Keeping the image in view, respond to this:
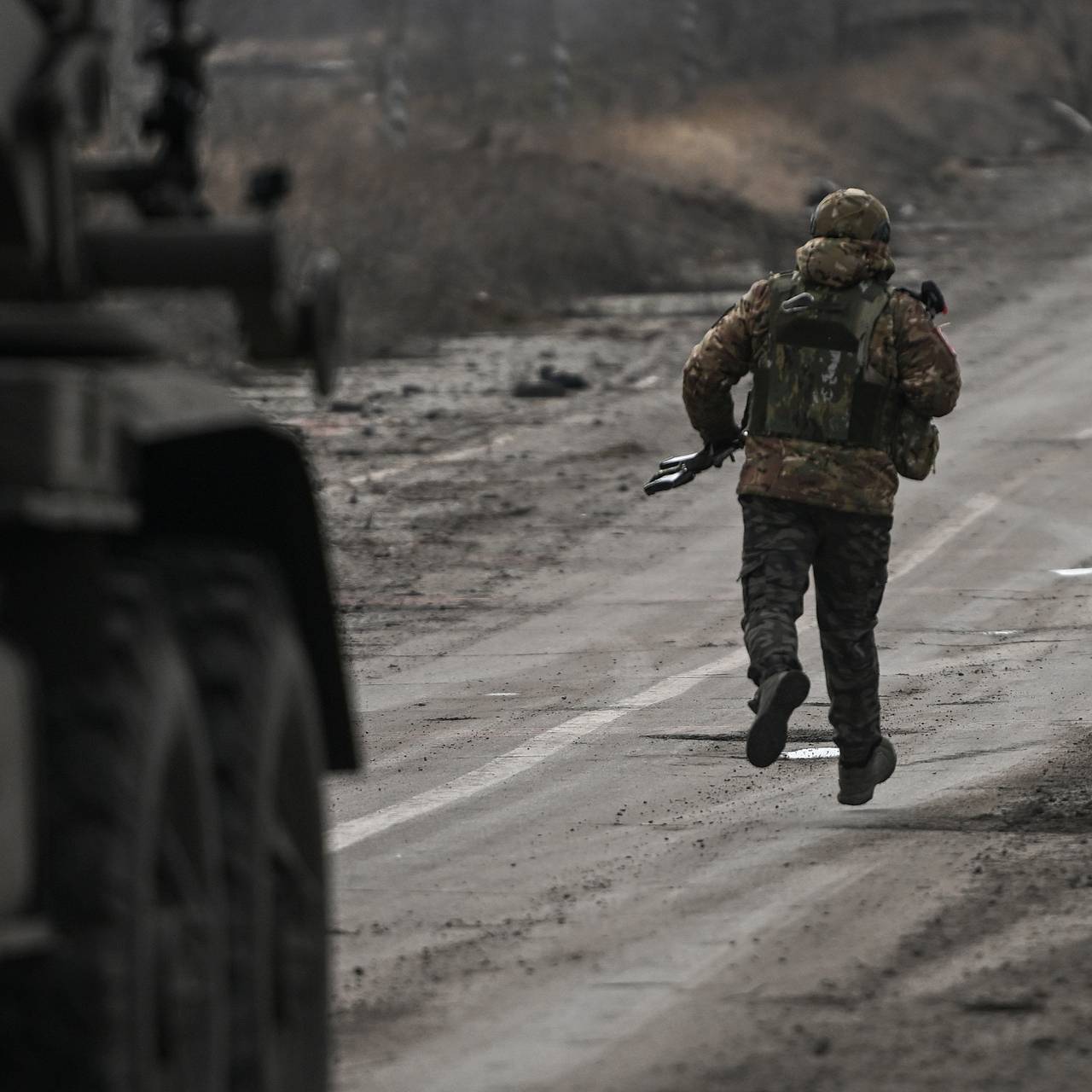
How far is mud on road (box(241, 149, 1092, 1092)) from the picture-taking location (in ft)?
17.3

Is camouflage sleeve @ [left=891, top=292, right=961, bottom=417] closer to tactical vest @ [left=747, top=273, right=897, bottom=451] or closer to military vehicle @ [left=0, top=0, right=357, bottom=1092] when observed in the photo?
tactical vest @ [left=747, top=273, right=897, bottom=451]

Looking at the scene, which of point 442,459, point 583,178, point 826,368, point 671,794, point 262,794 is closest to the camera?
point 262,794

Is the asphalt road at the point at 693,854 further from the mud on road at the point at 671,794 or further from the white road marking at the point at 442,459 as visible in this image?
the white road marking at the point at 442,459

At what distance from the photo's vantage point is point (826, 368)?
26.4ft

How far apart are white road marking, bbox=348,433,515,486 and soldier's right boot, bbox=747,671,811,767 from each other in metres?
9.42

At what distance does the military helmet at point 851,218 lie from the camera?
8039mm

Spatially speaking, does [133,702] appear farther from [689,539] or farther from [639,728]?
[689,539]

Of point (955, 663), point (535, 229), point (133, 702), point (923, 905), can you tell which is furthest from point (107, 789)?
point (535, 229)

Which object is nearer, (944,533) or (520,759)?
(520,759)

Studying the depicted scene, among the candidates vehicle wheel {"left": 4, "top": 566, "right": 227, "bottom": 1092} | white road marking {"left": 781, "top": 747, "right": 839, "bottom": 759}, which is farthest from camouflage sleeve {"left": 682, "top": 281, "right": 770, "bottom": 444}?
vehicle wheel {"left": 4, "top": 566, "right": 227, "bottom": 1092}

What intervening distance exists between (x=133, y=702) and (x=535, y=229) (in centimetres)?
2501

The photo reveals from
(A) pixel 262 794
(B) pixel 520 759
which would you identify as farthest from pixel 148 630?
(B) pixel 520 759

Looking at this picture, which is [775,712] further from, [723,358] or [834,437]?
[723,358]

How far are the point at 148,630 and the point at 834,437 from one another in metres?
4.84
